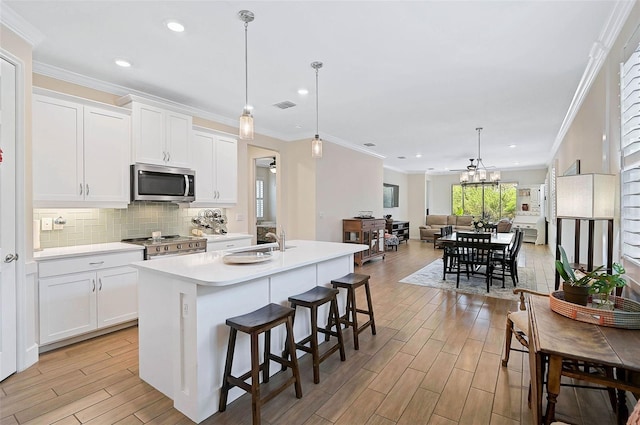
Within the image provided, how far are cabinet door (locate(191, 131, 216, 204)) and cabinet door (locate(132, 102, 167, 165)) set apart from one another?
0.47 meters

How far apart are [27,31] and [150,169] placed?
151cm

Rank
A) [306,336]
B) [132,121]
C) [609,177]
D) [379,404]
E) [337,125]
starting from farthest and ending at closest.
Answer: [337,125], [132,121], [306,336], [609,177], [379,404]

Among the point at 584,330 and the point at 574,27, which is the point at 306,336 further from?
the point at 574,27

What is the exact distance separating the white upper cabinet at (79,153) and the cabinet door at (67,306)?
750mm

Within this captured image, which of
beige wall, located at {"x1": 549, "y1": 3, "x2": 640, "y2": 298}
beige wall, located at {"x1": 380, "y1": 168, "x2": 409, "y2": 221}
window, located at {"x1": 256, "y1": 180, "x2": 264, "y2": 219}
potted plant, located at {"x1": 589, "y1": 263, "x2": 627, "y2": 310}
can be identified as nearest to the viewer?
potted plant, located at {"x1": 589, "y1": 263, "x2": 627, "y2": 310}

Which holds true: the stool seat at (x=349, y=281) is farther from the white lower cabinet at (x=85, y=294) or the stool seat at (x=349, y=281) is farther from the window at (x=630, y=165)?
the white lower cabinet at (x=85, y=294)

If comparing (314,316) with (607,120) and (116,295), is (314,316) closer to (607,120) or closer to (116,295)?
(116,295)

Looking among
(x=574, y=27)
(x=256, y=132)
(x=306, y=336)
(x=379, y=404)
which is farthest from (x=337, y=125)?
(x=379, y=404)

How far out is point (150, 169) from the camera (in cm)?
354

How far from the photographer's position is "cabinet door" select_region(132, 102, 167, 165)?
3441 mm

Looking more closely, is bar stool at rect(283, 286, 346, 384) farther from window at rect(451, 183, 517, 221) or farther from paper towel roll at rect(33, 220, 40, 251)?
window at rect(451, 183, 517, 221)

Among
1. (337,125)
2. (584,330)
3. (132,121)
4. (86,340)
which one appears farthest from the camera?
(337,125)

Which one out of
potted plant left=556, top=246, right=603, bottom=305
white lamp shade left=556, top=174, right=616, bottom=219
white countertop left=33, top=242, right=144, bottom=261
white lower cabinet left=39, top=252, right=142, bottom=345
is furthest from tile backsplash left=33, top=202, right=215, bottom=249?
white lamp shade left=556, top=174, right=616, bottom=219

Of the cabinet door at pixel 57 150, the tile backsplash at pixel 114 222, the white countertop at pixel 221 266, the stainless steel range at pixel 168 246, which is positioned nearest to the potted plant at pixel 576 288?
the white countertop at pixel 221 266
